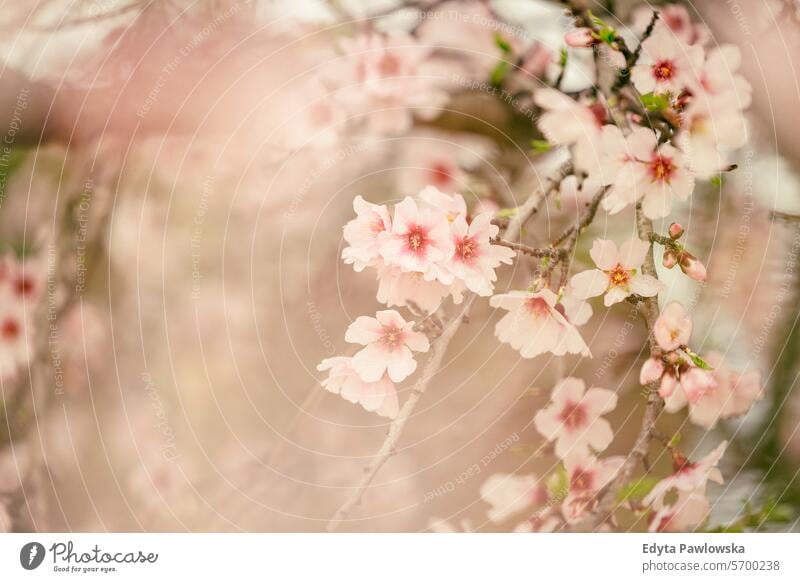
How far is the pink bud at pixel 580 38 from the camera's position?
0.55 metres

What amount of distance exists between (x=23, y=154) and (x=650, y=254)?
53 centimetres

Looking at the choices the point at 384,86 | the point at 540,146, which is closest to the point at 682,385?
the point at 540,146

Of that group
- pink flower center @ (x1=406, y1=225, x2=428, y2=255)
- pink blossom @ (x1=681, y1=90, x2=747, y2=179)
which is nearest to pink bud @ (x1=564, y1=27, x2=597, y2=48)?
pink blossom @ (x1=681, y1=90, x2=747, y2=179)

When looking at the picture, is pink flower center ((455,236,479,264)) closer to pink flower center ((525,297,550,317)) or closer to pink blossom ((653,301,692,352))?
pink flower center ((525,297,550,317))

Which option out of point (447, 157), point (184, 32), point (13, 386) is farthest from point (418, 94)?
point (13, 386)

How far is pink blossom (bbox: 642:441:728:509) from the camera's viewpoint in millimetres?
566

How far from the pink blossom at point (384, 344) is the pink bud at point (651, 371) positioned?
0.20m

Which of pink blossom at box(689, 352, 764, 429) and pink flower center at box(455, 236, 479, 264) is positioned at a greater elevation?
pink flower center at box(455, 236, 479, 264)

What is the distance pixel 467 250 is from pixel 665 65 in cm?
24

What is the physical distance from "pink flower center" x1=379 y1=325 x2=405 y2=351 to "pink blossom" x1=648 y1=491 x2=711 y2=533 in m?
0.28

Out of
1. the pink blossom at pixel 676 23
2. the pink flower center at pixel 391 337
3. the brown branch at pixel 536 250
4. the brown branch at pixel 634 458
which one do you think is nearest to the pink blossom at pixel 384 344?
the pink flower center at pixel 391 337

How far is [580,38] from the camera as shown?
0.55 meters

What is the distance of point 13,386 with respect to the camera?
534 mm
